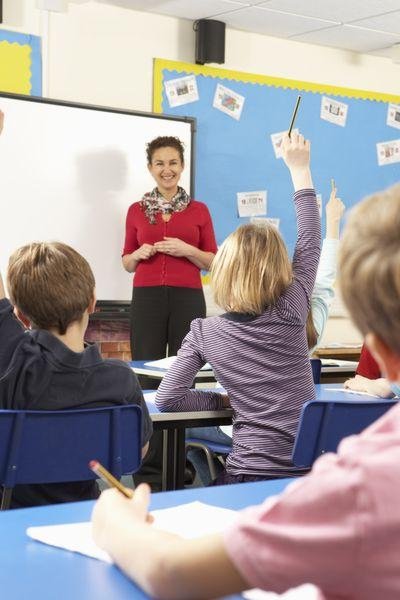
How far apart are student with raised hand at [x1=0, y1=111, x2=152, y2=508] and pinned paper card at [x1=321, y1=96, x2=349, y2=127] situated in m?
4.55

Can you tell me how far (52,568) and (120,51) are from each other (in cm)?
483

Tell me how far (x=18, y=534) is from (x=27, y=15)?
4.41m

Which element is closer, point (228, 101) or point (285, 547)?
point (285, 547)

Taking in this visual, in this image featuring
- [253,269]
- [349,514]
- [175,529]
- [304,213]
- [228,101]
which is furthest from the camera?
[228,101]

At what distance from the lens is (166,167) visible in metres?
5.10

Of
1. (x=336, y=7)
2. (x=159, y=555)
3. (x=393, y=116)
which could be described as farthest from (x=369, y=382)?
(x=393, y=116)

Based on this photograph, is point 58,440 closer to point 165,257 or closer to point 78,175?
point 165,257

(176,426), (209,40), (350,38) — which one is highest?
(350,38)

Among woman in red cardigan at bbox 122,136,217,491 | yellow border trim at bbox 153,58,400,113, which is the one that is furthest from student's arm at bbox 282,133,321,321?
yellow border trim at bbox 153,58,400,113

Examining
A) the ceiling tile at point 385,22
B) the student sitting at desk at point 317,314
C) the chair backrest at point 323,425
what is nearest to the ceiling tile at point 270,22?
the ceiling tile at point 385,22

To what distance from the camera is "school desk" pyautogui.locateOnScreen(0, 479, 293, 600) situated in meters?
0.98

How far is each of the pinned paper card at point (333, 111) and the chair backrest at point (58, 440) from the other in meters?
4.70

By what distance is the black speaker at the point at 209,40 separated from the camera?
18.6 feet

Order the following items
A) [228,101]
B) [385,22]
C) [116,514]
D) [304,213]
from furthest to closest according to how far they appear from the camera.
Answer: [228,101] → [385,22] → [304,213] → [116,514]
